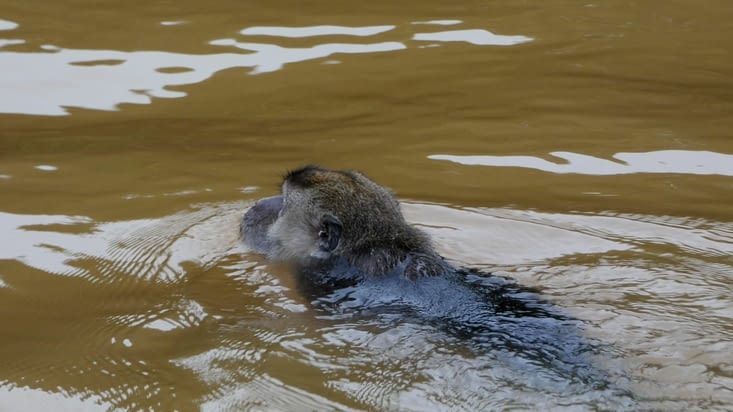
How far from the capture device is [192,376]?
5219mm

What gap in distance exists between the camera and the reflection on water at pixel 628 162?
26.1 ft

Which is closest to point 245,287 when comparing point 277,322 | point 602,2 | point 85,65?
point 277,322

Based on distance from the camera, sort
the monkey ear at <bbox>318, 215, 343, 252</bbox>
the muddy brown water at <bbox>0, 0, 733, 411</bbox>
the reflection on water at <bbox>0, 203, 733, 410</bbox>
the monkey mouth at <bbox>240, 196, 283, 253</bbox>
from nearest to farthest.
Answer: the reflection on water at <bbox>0, 203, 733, 410</bbox> < the muddy brown water at <bbox>0, 0, 733, 411</bbox> < the monkey ear at <bbox>318, 215, 343, 252</bbox> < the monkey mouth at <bbox>240, 196, 283, 253</bbox>

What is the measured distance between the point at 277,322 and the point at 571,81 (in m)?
4.68

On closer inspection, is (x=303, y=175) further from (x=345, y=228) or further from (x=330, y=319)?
(x=330, y=319)

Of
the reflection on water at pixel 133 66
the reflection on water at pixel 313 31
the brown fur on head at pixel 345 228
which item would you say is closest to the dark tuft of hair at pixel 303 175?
the brown fur on head at pixel 345 228

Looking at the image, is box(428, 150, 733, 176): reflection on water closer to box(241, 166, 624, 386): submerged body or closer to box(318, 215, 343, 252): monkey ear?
box(241, 166, 624, 386): submerged body

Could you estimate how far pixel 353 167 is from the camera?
26.5ft

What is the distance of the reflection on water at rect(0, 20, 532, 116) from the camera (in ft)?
30.5

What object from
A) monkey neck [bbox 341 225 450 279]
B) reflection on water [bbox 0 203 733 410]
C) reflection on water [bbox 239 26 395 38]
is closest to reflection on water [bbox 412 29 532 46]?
reflection on water [bbox 239 26 395 38]

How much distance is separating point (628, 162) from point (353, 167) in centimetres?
199

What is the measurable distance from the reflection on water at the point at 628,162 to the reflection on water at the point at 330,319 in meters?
0.93

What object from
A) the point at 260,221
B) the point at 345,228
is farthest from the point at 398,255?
the point at 260,221

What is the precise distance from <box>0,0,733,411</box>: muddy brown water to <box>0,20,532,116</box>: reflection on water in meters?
0.03
